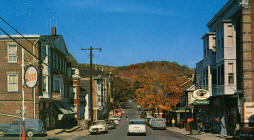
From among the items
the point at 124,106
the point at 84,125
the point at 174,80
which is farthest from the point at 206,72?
the point at 124,106

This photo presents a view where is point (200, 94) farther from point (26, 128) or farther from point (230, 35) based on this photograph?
point (26, 128)

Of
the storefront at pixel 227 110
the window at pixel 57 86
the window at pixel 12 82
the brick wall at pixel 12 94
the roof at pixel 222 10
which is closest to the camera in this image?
the storefront at pixel 227 110

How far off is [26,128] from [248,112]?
19.1 m

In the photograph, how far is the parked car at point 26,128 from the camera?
95.6 feet

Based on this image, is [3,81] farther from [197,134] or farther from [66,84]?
[197,134]

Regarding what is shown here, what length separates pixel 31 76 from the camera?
1984 cm

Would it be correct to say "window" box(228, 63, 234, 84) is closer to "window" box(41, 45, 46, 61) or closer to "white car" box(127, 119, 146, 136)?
"white car" box(127, 119, 146, 136)

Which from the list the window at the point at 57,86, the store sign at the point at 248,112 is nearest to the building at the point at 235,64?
the store sign at the point at 248,112

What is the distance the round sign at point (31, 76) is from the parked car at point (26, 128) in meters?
10.4

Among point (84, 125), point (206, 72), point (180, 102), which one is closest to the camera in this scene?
point (206, 72)

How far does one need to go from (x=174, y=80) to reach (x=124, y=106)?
2998 inches

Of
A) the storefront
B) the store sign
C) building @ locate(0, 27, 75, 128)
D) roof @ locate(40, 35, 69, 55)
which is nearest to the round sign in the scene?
building @ locate(0, 27, 75, 128)

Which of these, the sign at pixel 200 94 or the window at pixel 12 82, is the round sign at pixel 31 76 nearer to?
the sign at pixel 200 94

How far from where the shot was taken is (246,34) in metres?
27.5
